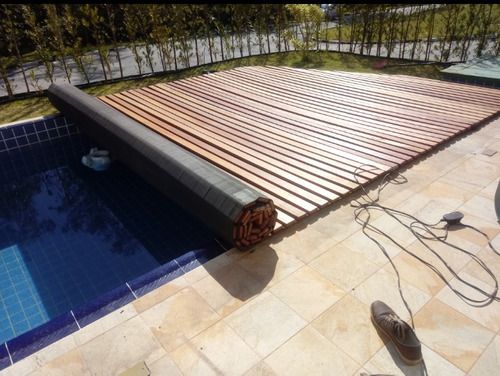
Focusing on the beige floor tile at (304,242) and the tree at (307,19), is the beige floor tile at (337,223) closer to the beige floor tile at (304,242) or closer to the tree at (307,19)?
the beige floor tile at (304,242)

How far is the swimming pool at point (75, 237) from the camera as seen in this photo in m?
4.05

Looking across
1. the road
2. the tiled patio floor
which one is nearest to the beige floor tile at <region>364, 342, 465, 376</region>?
the tiled patio floor

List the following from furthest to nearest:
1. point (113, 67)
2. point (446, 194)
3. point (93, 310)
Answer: point (113, 67), point (446, 194), point (93, 310)

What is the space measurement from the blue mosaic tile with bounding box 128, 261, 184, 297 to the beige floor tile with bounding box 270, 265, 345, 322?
34.6 inches

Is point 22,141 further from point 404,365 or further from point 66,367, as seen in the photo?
point 404,365

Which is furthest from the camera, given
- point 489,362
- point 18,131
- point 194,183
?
point 18,131

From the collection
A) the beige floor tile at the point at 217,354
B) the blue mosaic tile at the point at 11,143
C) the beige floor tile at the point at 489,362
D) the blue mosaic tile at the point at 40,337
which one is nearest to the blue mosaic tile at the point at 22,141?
the blue mosaic tile at the point at 11,143

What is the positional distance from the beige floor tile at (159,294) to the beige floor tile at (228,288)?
0.46 ft

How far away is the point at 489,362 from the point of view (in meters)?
2.61

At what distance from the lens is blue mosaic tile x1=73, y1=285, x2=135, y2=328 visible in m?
3.08

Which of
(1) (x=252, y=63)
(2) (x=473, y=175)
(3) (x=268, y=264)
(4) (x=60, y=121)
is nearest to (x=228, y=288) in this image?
(3) (x=268, y=264)

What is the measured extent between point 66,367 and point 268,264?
172cm

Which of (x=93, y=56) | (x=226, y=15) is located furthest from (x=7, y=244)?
(x=226, y=15)

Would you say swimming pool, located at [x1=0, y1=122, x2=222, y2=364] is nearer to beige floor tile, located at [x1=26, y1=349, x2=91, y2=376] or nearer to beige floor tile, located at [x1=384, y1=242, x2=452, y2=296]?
beige floor tile, located at [x1=26, y1=349, x2=91, y2=376]
